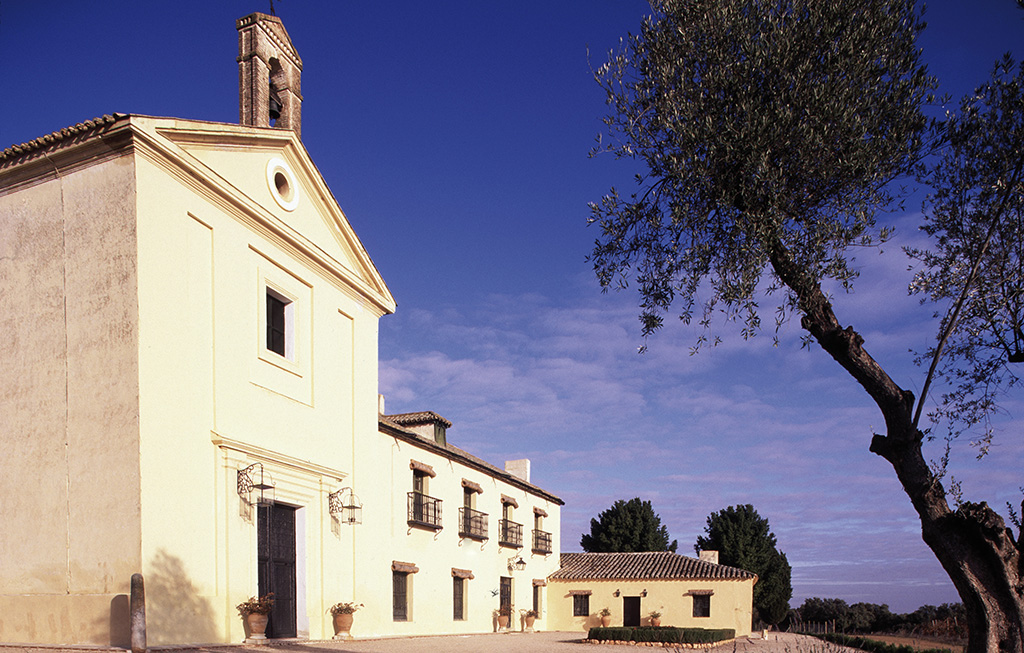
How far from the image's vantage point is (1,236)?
12180 millimetres

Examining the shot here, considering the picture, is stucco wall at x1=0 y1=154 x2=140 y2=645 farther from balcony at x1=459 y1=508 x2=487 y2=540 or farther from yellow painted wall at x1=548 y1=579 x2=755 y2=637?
yellow painted wall at x1=548 y1=579 x2=755 y2=637

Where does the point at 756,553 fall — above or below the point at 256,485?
below

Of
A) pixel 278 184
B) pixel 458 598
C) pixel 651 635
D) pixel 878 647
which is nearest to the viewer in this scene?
pixel 278 184

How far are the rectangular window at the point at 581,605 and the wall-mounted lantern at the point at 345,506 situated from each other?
18.8 m

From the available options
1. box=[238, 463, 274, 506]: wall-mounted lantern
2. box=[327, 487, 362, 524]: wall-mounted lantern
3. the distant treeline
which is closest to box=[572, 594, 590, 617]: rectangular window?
the distant treeline

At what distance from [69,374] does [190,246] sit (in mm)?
2413

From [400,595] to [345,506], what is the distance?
20.3ft

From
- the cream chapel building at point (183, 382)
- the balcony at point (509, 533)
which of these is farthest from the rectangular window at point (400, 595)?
the balcony at point (509, 533)

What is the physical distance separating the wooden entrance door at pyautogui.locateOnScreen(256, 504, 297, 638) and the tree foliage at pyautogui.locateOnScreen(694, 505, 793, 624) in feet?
103

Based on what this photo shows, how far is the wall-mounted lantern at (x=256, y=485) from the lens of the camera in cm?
1260

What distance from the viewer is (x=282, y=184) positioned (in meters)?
15.4

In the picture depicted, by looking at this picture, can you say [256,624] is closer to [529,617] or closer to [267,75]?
[267,75]

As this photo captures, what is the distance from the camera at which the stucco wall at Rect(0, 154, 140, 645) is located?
34.6 feet

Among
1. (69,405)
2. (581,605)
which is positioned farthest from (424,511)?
(581,605)
